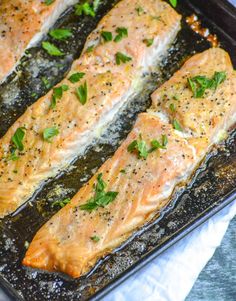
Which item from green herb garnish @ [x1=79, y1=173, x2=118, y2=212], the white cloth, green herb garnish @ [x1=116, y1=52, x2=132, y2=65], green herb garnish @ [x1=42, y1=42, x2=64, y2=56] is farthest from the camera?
green herb garnish @ [x1=42, y1=42, x2=64, y2=56]

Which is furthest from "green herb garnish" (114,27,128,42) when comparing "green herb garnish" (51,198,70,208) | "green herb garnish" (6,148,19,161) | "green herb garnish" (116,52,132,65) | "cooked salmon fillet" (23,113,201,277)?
"green herb garnish" (51,198,70,208)

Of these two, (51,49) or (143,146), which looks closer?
(143,146)

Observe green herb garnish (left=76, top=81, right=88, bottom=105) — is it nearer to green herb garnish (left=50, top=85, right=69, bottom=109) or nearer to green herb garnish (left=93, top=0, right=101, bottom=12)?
green herb garnish (left=50, top=85, right=69, bottom=109)

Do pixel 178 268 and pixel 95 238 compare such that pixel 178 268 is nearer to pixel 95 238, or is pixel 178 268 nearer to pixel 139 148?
pixel 95 238

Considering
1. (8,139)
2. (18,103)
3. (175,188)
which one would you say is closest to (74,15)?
(18,103)

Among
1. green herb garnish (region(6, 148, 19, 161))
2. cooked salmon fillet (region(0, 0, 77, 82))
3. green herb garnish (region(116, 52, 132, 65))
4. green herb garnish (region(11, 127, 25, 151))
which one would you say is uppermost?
cooked salmon fillet (region(0, 0, 77, 82))

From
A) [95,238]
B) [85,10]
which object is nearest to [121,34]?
[85,10]

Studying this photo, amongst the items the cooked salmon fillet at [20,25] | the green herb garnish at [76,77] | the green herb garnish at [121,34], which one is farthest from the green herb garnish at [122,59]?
the cooked salmon fillet at [20,25]
